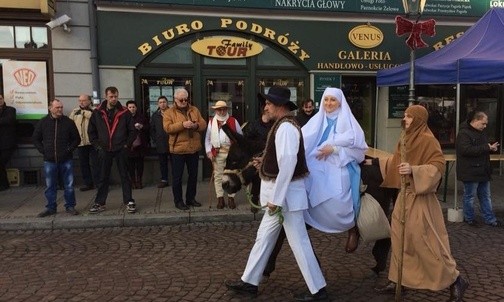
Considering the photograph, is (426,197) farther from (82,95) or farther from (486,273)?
(82,95)

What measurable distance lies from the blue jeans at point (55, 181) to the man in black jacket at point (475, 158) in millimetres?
5721

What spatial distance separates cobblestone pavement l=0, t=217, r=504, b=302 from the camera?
452 centimetres

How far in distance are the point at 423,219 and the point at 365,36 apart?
7337 mm

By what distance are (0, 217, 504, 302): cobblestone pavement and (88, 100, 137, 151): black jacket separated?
1291mm

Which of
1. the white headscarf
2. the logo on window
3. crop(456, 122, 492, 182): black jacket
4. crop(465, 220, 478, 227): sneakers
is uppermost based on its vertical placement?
the logo on window

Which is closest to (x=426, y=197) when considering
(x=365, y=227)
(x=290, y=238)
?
(x=365, y=227)

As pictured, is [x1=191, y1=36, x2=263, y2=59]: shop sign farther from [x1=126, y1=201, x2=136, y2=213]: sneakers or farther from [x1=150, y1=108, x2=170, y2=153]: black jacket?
[x1=126, y1=201, x2=136, y2=213]: sneakers

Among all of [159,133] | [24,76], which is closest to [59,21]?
[24,76]

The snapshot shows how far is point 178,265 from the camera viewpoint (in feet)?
17.6

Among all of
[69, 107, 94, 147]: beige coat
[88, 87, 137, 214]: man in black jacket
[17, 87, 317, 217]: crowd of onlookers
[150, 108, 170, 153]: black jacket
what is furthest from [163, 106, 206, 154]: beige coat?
[69, 107, 94, 147]: beige coat

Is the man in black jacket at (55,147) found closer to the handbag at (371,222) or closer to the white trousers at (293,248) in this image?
the white trousers at (293,248)

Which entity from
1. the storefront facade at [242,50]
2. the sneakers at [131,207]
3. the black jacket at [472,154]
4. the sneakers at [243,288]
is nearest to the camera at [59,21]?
the storefront facade at [242,50]

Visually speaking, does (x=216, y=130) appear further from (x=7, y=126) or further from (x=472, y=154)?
Answer: (x=7, y=126)

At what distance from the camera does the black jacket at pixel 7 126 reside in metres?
9.22
